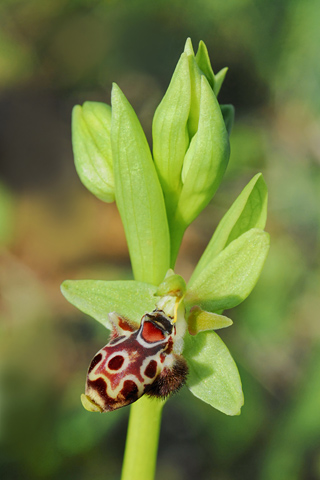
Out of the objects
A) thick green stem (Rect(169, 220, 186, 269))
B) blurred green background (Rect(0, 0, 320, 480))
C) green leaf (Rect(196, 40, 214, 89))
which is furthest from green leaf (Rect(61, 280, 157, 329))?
blurred green background (Rect(0, 0, 320, 480))

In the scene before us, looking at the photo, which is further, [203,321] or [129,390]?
[203,321]

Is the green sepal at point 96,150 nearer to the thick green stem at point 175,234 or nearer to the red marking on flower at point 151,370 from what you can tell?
the thick green stem at point 175,234

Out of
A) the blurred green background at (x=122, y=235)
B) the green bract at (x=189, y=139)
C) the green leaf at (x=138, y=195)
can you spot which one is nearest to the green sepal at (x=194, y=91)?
the green bract at (x=189, y=139)

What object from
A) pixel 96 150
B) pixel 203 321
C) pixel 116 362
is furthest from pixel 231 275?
pixel 96 150

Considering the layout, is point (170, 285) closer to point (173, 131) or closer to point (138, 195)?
point (138, 195)

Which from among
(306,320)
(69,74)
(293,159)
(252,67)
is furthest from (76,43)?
(306,320)

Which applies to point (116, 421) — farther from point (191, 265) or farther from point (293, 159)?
point (293, 159)

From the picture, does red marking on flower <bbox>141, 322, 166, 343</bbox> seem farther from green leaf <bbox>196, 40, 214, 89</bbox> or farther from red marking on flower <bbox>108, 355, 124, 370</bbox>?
green leaf <bbox>196, 40, 214, 89</bbox>
